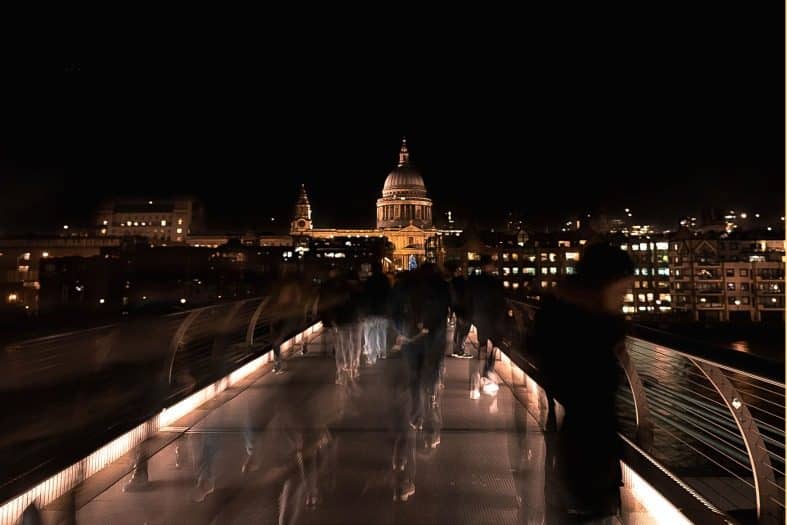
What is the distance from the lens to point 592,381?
3143 mm

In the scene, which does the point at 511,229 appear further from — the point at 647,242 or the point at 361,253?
the point at 361,253

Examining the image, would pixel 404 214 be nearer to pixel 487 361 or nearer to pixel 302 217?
pixel 302 217

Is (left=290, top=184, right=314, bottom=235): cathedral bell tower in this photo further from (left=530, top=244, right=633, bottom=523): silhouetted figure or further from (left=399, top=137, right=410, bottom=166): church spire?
(left=530, top=244, right=633, bottom=523): silhouetted figure

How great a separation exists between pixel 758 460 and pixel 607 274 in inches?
55.0

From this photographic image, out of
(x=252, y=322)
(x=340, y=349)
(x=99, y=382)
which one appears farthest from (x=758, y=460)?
(x=99, y=382)

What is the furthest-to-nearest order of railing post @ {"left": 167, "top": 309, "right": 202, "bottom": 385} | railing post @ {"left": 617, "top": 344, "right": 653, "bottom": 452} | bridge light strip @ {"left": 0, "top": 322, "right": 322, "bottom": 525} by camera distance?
railing post @ {"left": 167, "top": 309, "right": 202, "bottom": 385} < railing post @ {"left": 617, "top": 344, "right": 653, "bottom": 452} < bridge light strip @ {"left": 0, "top": 322, "right": 322, "bottom": 525}

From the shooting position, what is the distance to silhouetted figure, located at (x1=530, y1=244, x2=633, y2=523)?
3.14 m

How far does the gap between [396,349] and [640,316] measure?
8306 centimetres

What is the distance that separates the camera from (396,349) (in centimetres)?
1262

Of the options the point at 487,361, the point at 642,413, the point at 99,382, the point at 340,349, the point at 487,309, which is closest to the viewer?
the point at 642,413

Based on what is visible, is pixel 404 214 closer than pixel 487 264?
No

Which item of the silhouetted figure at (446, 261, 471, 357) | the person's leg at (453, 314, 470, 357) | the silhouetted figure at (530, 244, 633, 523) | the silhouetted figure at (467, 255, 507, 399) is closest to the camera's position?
the silhouetted figure at (530, 244, 633, 523)

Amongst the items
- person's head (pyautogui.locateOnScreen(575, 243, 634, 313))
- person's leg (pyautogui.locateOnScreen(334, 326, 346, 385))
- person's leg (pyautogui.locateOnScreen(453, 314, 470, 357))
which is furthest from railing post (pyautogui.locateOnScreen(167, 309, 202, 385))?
person's head (pyautogui.locateOnScreen(575, 243, 634, 313))

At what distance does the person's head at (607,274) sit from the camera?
3162 mm
